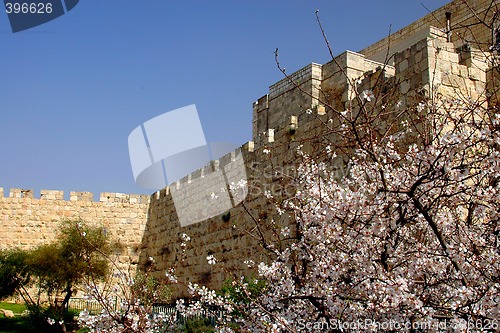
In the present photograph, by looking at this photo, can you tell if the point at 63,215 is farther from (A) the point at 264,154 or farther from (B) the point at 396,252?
(B) the point at 396,252

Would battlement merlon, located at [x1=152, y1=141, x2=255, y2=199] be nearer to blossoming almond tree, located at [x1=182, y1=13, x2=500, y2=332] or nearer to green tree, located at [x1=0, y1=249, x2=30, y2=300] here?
green tree, located at [x1=0, y1=249, x2=30, y2=300]

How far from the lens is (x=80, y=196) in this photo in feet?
53.8

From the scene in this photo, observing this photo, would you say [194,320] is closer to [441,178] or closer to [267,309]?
[267,309]

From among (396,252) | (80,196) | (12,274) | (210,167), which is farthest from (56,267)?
(396,252)

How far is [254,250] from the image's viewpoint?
31.5 feet

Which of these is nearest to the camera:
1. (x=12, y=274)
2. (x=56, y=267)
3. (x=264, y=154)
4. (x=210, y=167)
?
(x=264, y=154)

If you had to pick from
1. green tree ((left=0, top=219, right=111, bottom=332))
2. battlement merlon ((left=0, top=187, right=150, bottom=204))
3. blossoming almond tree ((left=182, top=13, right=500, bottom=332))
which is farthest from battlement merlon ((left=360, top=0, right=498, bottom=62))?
blossoming almond tree ((left=182, top=13, right=500, bottom=332))

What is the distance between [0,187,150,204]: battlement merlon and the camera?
15953 millimetres

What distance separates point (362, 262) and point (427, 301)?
19.5 inches

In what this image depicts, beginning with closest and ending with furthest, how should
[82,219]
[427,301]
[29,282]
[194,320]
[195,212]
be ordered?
1. [427,301]
2. [194,320]
3. [195,212]
4. [29,282]
5. [82,219]

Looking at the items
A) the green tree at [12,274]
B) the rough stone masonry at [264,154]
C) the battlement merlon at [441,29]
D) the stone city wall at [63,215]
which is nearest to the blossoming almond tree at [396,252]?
the rough stone masonry at [264,154]

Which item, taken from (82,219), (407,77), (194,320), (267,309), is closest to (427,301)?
(267,309)

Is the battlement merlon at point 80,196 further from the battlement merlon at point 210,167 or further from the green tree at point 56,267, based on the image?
the green tree at point 56,267

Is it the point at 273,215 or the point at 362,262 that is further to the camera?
the point at 273,215
